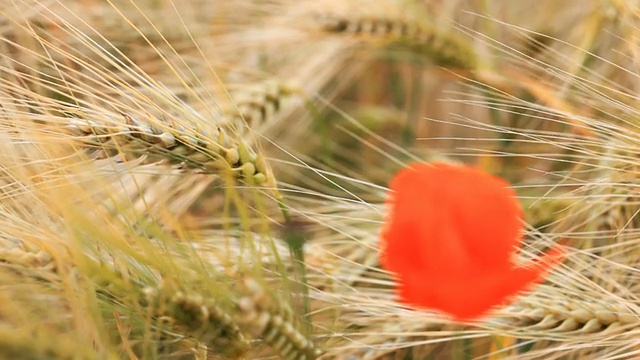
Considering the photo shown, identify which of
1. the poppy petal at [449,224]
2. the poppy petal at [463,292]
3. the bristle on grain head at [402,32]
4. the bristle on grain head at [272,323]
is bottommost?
the bristle on grain head at [272,323]

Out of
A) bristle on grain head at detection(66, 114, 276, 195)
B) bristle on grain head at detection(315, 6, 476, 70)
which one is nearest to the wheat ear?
bristle on grain head at detection(315, 6, 476, 70)

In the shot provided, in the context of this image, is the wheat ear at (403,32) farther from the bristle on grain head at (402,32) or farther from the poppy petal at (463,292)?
the poppy petal at (463,292)

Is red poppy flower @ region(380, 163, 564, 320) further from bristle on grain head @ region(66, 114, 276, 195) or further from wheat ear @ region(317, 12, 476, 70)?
wheat ear @ region(317, 12, 476, 70)

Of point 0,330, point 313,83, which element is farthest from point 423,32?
point 0,330

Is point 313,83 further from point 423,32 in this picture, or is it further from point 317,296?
point 317,296

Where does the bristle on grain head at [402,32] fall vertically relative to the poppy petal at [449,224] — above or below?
above

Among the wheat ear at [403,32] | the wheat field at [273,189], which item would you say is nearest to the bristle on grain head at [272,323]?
the wheat field at [273,189]

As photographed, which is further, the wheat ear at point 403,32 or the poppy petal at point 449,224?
the wheat ear at point 403,32
